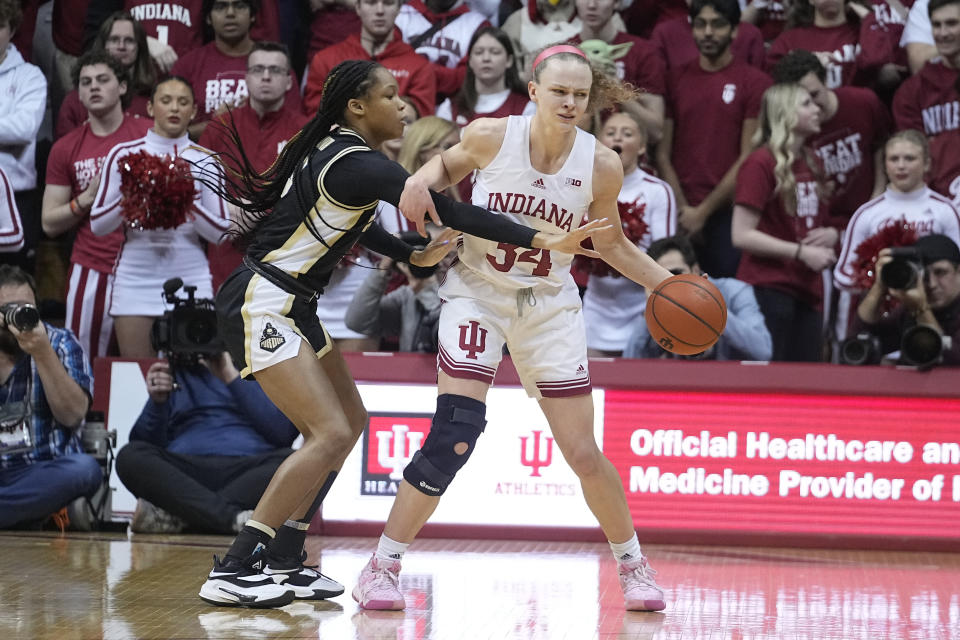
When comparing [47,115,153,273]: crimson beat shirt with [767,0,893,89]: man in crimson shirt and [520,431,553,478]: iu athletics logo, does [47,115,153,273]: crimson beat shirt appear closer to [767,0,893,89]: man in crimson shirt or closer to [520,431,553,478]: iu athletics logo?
[520,431,553,478]: iu athletics logo

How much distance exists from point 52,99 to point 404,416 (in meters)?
4.55

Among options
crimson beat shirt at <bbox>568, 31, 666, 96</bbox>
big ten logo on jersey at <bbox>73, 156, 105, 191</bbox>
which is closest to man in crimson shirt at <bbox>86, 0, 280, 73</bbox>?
big ten logo on jersey at <bbox>73, 156, 105, 191</bbox>

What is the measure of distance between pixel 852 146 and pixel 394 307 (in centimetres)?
338

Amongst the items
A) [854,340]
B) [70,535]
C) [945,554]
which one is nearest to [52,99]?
[70,535]

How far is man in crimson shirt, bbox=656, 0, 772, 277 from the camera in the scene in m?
8.54

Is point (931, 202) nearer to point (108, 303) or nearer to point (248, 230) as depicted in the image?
point (248, 230)

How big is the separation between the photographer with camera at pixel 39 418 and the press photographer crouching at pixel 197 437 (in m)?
0.29

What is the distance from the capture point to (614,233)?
5.19 meters

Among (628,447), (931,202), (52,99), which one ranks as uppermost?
(52,99)

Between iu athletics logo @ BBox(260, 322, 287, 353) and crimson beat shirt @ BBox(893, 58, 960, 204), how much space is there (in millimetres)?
5061

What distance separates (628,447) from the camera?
707 centimetres

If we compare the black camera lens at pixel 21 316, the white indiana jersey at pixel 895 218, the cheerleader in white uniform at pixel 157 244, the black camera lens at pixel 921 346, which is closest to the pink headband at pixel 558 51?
the black camera lens at pixel 921 346

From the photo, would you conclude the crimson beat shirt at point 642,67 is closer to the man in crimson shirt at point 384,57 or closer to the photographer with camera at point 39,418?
the man in crimson shirt at point 384,57

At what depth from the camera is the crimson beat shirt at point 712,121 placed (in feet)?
28.5
